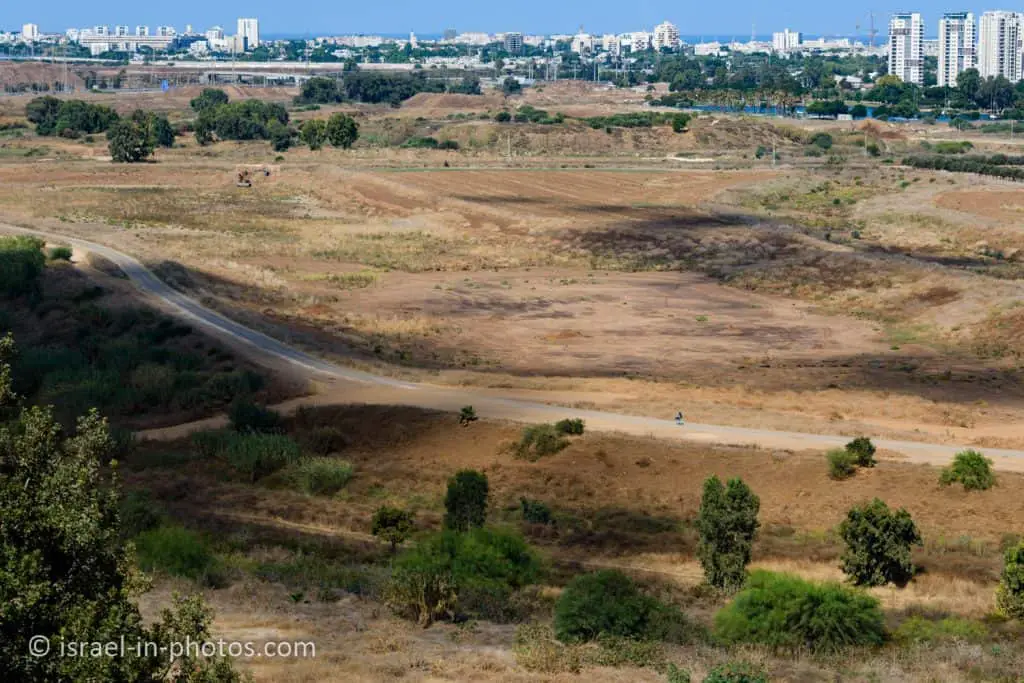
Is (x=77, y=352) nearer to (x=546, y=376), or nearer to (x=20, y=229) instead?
(x=546, y=376)

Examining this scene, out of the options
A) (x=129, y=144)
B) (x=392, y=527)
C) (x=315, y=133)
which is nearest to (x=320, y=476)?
(x=392, y=527)

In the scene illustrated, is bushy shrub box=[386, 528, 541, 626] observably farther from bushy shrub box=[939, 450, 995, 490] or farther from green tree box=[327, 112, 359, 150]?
green tree box=[327, 112, 359, 150]

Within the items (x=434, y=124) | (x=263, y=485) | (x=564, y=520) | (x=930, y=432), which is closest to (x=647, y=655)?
(x=564, y=520)

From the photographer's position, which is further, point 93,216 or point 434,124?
point 434,124

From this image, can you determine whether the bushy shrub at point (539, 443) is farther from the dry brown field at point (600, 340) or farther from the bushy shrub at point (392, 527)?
the bushy shrub at point (392, 527)

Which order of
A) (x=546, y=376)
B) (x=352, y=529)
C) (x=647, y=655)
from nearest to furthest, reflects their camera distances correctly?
(x=647, y=655) < (x=352, y=529) < (x=546, y=376)

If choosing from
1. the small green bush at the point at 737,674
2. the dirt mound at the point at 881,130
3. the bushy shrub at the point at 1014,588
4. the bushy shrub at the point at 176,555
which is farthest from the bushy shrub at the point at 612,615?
the dirt mound at the point at 881,130

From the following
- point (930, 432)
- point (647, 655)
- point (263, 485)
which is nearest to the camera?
point (647, 655)
